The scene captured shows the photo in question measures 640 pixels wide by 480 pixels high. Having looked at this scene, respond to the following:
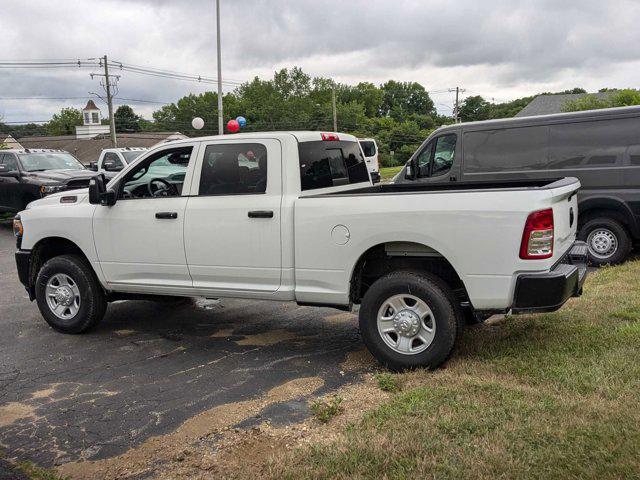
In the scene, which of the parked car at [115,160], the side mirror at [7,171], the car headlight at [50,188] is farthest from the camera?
the parked car at [115,160]

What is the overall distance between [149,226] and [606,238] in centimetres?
657

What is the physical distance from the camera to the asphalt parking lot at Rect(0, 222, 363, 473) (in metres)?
4.07

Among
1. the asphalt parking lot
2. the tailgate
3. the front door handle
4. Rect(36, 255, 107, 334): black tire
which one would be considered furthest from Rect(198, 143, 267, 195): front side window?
the tailgate

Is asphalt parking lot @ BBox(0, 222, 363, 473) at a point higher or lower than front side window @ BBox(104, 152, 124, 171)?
lower

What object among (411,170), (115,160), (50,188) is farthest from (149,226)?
(115,160)

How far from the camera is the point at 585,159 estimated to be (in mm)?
8734

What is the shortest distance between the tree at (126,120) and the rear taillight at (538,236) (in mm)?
105594

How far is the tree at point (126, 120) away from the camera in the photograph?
10388 centimetres

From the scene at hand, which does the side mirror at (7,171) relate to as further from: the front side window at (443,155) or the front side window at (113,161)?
the front side window at (443,155)

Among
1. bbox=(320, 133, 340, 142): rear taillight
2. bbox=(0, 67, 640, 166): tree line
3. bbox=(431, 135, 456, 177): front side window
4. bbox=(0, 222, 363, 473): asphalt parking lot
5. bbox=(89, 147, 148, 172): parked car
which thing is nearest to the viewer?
bbox=(0, 222, 363, 473): asphalt parking lot

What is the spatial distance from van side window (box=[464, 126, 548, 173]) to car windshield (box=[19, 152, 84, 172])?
35.2ft

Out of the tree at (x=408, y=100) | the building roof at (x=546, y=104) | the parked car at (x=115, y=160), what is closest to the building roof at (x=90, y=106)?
the tree at (x=408, y=100)

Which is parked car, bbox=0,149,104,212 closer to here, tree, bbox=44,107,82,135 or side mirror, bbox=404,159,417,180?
side mirror, bbox=404,159,417,180

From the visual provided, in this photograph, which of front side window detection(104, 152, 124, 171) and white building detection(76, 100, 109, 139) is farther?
white building detection(76, 100, 109, 139)
